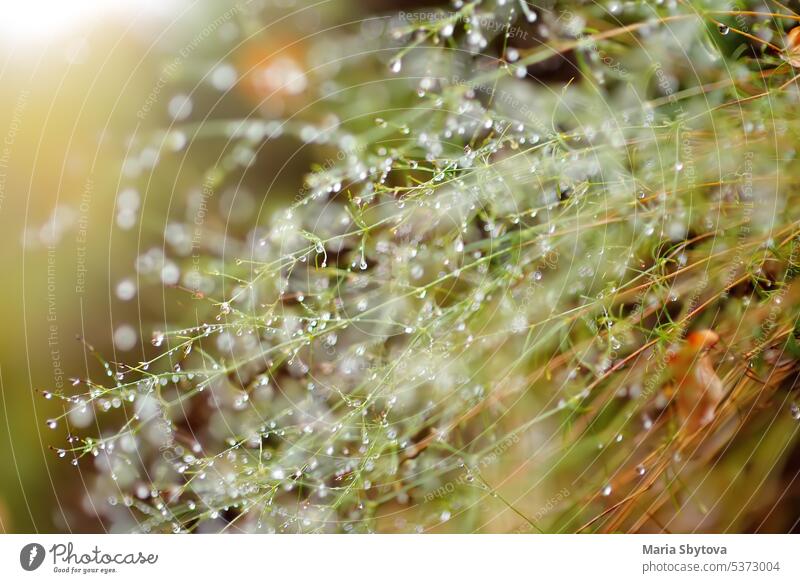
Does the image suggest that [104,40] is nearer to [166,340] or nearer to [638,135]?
[166,340]

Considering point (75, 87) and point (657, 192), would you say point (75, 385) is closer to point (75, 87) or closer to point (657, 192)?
point (75, 87)

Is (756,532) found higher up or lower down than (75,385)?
lower down

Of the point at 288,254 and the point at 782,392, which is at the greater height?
the point at 288,254

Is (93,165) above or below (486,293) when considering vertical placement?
above

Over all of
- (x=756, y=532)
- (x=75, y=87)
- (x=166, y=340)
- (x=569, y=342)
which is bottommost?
(x=756, y=532)

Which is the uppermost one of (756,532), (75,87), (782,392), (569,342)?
(75,87)

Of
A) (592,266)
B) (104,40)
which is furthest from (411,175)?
(104,40)

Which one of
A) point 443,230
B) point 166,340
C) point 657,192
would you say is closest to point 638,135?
point 657,192
